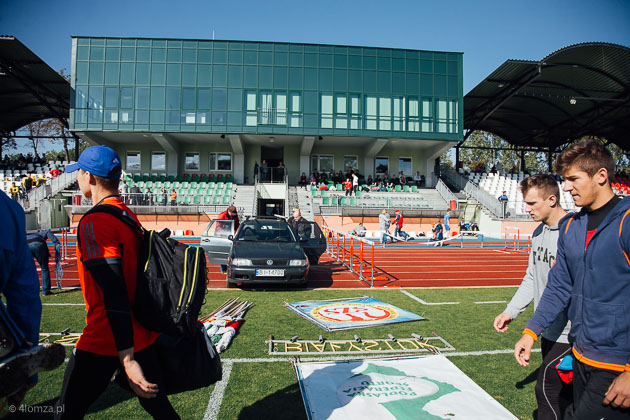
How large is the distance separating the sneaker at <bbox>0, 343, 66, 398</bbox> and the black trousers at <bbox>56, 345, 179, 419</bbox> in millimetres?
191

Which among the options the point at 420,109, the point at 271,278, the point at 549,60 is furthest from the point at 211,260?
the point at 549,60

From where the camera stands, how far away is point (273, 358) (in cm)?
434

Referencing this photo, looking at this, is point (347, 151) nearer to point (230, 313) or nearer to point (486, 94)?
point (486, 94)

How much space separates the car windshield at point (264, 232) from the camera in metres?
9.34

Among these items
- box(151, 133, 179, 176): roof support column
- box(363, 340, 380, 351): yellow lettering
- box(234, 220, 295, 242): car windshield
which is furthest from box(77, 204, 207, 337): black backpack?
box(151, 133, 179, 176): roof support column

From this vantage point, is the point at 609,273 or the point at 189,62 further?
the point at 189,62

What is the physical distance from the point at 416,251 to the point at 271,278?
9757 millimetres

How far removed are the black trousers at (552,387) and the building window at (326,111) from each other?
29047 mm

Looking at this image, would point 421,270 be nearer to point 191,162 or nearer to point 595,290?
point 595,290

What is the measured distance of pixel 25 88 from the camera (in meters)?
32.1

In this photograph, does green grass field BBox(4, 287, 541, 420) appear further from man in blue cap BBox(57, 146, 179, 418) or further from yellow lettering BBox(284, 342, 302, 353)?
man in blue cap BBox(57, 146, 179, 418)

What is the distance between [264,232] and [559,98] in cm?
3498

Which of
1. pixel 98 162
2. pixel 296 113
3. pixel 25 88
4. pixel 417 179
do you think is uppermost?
pixel 25 88

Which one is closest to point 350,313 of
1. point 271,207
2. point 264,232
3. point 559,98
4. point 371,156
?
point 264,232
